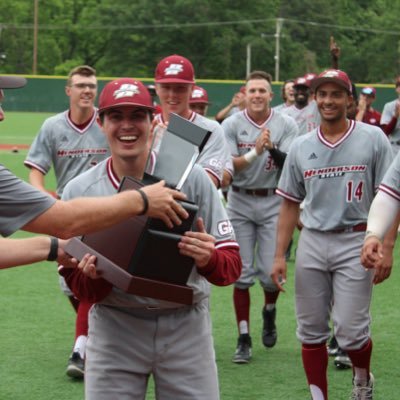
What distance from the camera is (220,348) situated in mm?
8953

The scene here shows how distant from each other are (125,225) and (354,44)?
267ft

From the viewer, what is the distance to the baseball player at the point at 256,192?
8977 mm

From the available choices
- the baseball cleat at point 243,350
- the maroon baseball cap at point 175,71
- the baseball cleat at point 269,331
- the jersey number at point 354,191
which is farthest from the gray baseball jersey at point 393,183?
the baseball cleat at point 269,331

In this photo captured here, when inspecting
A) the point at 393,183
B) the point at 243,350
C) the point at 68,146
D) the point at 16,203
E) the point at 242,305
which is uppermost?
the point at 16,203

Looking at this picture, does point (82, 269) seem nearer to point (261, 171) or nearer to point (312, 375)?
point (312, 375)

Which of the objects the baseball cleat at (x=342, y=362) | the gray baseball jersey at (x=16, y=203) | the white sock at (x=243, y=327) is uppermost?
the gray baseball jersey at (x=16, y=203)

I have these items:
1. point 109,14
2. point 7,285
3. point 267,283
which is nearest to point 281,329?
point 267,283

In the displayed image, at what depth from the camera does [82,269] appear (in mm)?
4531

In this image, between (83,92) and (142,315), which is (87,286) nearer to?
(142,315)

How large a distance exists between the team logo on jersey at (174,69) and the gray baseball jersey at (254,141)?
6.16 ft

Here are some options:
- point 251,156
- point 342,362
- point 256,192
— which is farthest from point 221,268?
point 256,192

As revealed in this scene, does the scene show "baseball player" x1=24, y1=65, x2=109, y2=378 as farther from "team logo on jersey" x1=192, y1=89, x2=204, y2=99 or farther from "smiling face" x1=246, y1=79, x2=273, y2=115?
"team logo on jersey" x1=192, y1=89, x2=204, y2=99

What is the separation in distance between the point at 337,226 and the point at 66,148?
261cm

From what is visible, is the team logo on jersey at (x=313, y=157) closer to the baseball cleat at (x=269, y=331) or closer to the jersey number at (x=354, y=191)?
the jersey number at (x=354, y=191)
